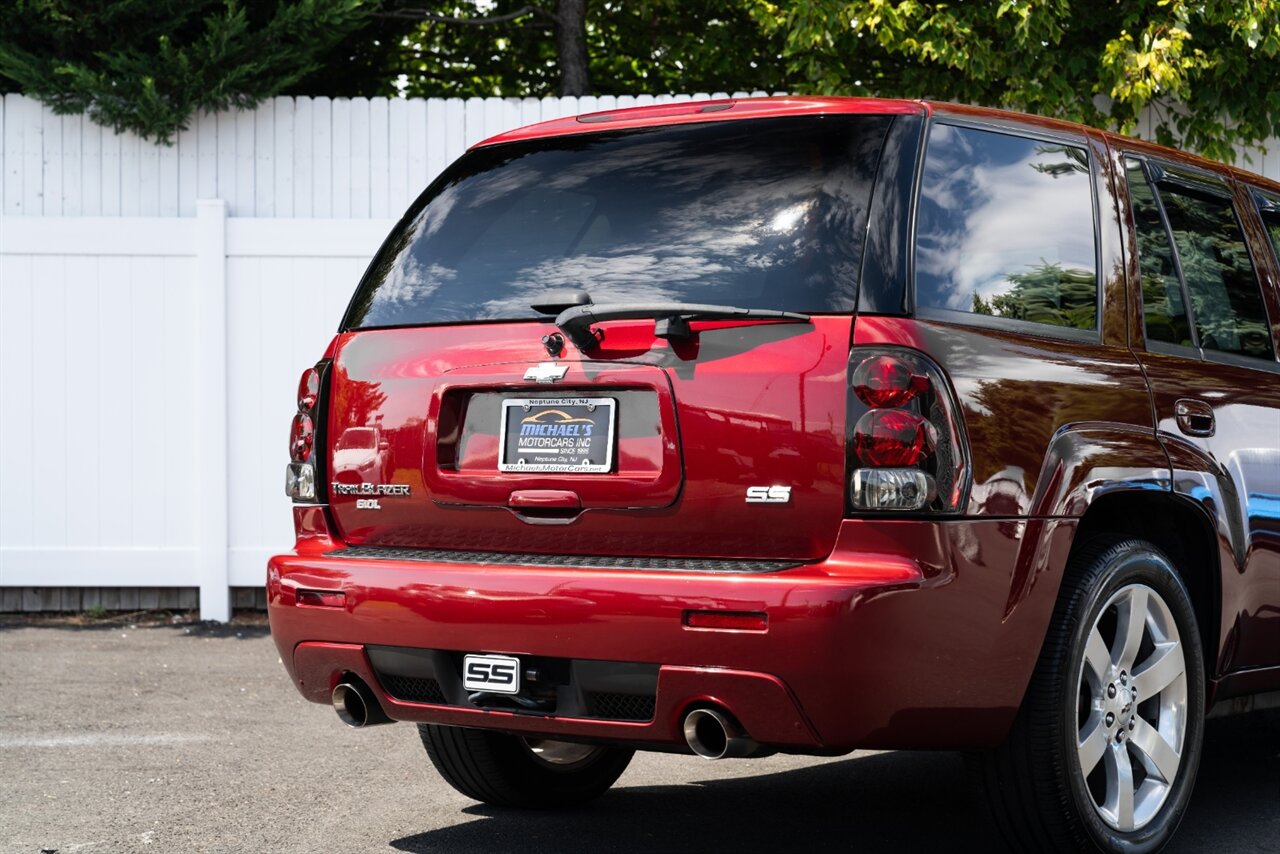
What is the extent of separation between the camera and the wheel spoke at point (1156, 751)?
14.1 ft

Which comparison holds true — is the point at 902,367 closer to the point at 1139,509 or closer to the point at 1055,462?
the point at 1055,462

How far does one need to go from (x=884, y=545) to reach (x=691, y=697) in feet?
1.72

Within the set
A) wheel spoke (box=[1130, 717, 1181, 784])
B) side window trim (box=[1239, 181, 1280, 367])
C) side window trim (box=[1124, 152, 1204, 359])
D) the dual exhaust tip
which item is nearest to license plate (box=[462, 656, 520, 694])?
the dual exhaust tip

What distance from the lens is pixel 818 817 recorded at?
503cm

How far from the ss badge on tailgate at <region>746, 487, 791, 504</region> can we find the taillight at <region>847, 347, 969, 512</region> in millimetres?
146

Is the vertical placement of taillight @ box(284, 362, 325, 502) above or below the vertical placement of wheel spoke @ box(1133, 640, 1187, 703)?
above

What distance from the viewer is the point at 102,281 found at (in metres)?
9.30

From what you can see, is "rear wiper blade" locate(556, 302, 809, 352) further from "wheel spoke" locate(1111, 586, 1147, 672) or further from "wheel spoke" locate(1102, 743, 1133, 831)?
"wheel spoke" locate(1102, 743, 1133, 831)

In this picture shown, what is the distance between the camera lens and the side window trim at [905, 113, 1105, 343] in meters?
3.80

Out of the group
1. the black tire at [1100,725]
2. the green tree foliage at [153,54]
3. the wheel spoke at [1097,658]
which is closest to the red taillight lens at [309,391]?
the black tire at [1100,725]

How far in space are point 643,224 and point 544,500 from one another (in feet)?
2.26

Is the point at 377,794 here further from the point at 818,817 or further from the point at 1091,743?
the point at 1091,743

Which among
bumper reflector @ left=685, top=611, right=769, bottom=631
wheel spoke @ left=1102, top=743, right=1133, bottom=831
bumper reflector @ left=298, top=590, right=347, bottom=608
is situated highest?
bumper reflector @ left=685, top=611, right=769, bottom=631

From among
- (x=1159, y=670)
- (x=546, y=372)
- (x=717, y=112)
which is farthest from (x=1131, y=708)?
(x=717, y=112)
